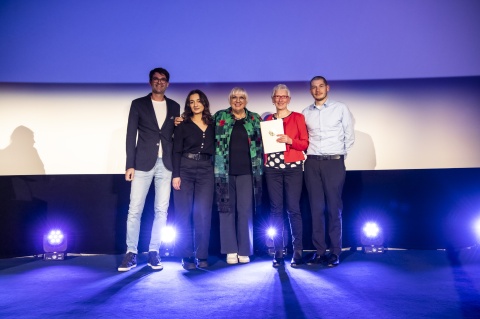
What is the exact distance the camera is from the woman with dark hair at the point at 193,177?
10.8 feet

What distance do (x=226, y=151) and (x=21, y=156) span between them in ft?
7.75

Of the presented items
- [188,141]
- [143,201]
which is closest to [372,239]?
[188,141]

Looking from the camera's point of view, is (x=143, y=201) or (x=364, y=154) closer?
(x=143, y=201)

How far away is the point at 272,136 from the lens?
3.31 m

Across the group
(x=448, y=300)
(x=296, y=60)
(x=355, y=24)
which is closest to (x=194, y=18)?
(x=296, y=60)

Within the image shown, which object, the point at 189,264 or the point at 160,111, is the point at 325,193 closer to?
the point at 189,264

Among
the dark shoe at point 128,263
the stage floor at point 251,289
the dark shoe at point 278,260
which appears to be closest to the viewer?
the stage floor at point 251,289

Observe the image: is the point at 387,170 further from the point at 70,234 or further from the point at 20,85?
the point at 20,85

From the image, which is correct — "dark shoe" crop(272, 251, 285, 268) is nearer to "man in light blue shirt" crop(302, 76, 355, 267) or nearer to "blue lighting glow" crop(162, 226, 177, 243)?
"man in light blue shirt" crop(302, 76, 355, 267)

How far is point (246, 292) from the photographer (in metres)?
2.48

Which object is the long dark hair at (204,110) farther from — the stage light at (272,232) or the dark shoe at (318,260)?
the dark shoe at (318,260)

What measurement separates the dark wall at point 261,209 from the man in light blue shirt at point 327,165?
682 mm

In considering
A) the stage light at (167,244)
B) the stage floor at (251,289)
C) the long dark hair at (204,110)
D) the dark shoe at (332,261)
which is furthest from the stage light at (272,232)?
the long dark hair at (204,110)

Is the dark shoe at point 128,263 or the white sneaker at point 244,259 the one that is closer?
the dark shoe at point 128,263
